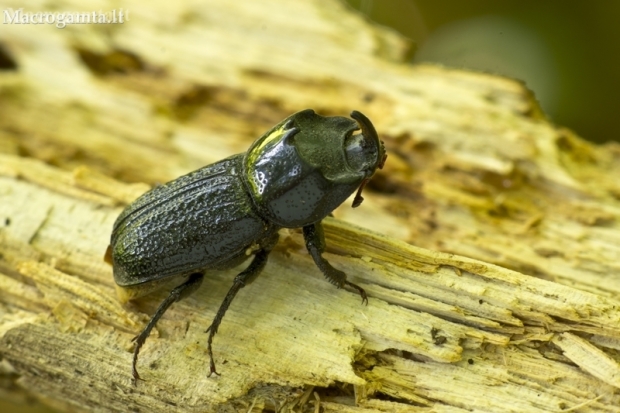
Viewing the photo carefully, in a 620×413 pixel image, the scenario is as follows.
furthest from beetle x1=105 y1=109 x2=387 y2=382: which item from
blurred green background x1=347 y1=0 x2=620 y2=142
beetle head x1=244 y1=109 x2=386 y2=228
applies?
blurred green background x1=347 y1=0 x2=620 y2=142

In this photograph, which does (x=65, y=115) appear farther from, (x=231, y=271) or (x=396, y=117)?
(x=396, y=117)

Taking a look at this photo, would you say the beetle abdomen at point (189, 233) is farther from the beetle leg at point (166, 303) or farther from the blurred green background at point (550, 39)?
the blurred green background at point (550, 39)

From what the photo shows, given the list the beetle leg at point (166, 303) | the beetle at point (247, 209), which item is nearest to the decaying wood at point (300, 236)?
the beetle leg at point (166, 303)

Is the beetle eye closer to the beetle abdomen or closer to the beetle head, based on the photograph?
the beetle head

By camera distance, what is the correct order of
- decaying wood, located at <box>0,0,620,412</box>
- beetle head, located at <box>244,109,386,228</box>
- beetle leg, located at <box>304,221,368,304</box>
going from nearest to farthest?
decaying wood, located at <box>0,0,620,412</box> → beetle head, located at <box>244,109,386,228</box> → beetle leg, located at <box>304,221,368,304</box>

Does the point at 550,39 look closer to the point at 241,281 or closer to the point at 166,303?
the point at 241,281

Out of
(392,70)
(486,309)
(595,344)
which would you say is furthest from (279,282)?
(392,70)
